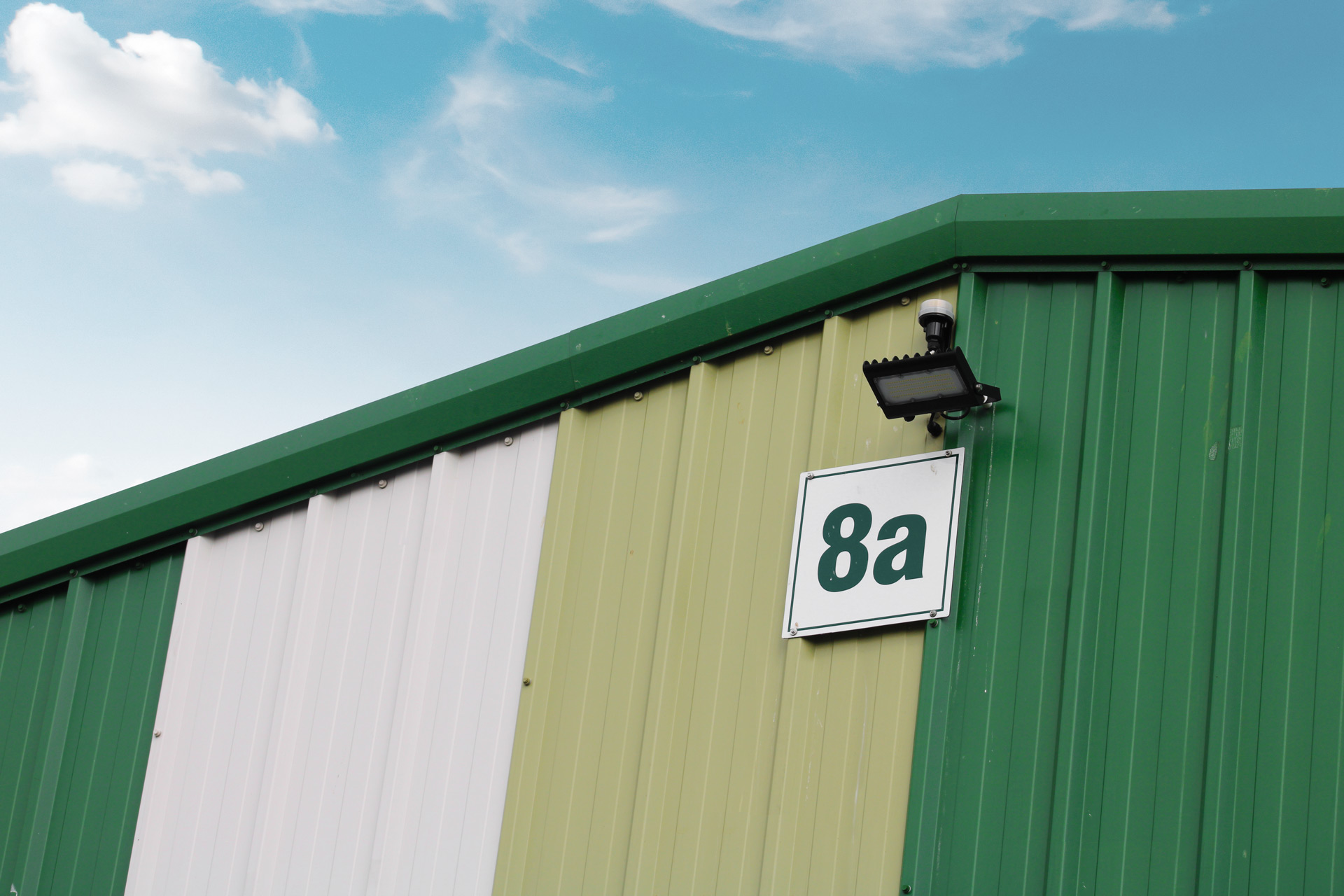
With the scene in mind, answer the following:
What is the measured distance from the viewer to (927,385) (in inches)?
207

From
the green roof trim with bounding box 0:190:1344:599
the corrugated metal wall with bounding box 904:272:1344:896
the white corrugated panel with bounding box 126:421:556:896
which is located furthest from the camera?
the white corrugated panel with bounding box 126:421:556:896

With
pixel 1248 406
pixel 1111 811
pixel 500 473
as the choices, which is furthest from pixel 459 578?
pixel 1248 406

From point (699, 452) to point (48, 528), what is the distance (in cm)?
370

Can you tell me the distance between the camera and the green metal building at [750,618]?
4.93 metres

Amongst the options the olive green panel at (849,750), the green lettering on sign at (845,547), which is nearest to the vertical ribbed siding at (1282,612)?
the olive green panel at (849,750)

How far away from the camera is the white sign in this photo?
5332mm

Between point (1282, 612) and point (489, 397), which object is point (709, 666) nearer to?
point (489, 397)

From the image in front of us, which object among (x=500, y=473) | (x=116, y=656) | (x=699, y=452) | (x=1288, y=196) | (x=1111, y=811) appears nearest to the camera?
(x=1111, y=811)

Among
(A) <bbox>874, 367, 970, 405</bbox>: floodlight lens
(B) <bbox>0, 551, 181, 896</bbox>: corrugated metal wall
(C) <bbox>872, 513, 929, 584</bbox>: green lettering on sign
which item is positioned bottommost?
(B) <bbox>0, 551, 181, 896</bbox>: corrugated metal wall

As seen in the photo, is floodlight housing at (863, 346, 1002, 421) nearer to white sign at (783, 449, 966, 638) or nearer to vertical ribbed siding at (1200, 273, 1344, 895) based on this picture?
white sign at (783, 449, 966, 638)

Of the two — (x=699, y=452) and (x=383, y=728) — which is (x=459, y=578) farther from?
(x=699, y=452)

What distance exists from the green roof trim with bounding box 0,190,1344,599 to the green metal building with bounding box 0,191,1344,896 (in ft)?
0.06

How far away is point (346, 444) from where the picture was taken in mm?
6715

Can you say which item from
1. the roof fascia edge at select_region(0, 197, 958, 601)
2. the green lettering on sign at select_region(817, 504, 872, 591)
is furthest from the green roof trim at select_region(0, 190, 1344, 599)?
the green lettering on sign at select_region(817, 504, 872, 591)
